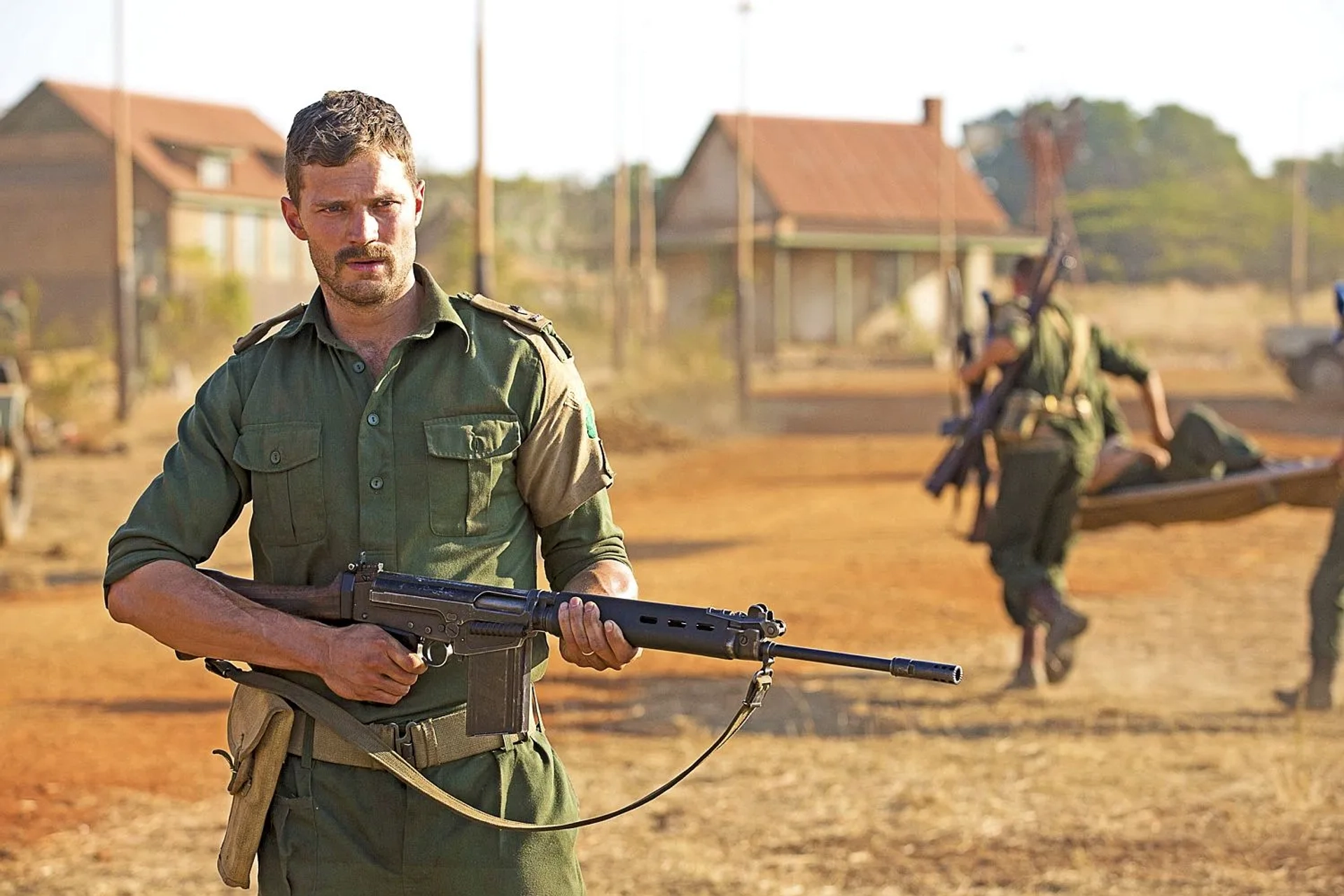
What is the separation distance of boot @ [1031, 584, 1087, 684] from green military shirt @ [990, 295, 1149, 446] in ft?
2.74

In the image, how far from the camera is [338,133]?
11.1 ft

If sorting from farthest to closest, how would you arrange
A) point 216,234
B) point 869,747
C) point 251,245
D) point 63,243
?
1. point 251,245
2. point 216,234
3. point 63,243
4. point 869,747

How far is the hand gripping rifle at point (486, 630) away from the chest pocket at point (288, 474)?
127 millimetres

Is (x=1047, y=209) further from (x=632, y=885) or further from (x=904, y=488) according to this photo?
(x=632, y=885)

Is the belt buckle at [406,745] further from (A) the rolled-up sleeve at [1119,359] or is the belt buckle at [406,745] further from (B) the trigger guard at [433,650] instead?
(A) the rolled-up sleeve at [1119,359]

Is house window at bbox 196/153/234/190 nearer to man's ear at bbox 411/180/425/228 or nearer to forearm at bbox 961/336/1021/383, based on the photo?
forearm at bbox 961/336/1021/383

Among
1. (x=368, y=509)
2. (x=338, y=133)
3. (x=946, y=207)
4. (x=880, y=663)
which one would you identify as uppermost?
(x=946, y=207)

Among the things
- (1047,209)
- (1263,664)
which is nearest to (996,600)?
(1263,664)

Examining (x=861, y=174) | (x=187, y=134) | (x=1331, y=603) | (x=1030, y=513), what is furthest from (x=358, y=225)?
(x=861, y=174)

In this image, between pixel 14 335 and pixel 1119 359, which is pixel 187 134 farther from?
pixel 1119 359

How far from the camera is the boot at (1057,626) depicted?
9.15m

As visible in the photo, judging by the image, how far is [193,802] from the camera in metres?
7.42

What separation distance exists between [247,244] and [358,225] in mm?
43873

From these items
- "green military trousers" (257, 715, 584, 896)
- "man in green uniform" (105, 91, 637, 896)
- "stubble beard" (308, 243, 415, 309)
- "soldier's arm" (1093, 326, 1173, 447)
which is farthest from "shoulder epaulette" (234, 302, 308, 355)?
"soldier's arm" (1093, 326, 1173, 447)
